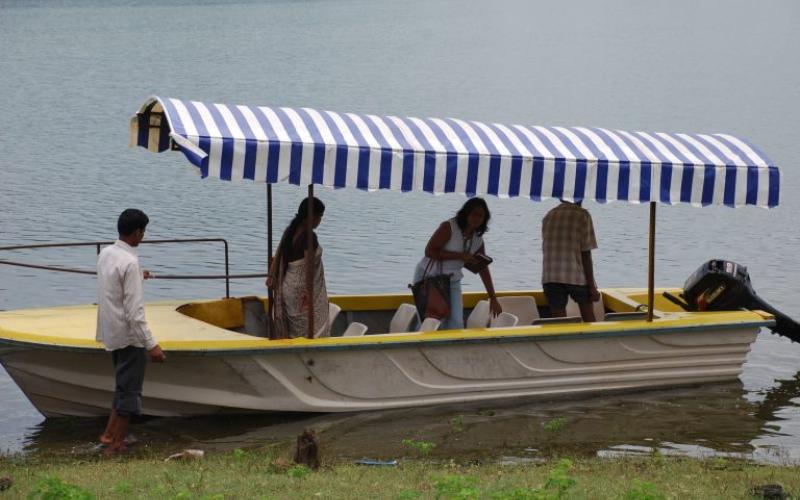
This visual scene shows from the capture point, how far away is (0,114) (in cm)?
3550

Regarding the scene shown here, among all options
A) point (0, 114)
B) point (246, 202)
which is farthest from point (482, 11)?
point (246, 202)

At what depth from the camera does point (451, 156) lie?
10523 mm

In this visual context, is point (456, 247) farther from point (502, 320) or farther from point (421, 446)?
point (421, 446)

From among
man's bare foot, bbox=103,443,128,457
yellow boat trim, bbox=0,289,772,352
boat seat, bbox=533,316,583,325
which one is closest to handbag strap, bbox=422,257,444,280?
yellow boat trim, bbox=0,289,772,352

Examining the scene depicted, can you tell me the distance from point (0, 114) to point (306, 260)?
27.2 m

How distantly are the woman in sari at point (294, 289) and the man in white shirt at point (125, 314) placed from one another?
156cm

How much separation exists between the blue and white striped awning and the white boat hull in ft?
4.57

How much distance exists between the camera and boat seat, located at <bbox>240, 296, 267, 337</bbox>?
1181 centimetres

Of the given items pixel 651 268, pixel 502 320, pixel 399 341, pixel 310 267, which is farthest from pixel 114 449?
pixel 651 268

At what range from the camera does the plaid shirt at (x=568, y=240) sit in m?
11.7

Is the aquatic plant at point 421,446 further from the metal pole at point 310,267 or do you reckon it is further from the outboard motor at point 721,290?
the outboard motor at point 721,290

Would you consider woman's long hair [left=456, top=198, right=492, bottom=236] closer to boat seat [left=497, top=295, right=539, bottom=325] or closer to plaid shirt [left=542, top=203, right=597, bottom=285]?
plaid shirt [left=542, top=203, right=597, bottom=285]

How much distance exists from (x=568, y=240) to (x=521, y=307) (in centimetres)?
114

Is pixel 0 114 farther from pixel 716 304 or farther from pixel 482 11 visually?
pixel 482 11
